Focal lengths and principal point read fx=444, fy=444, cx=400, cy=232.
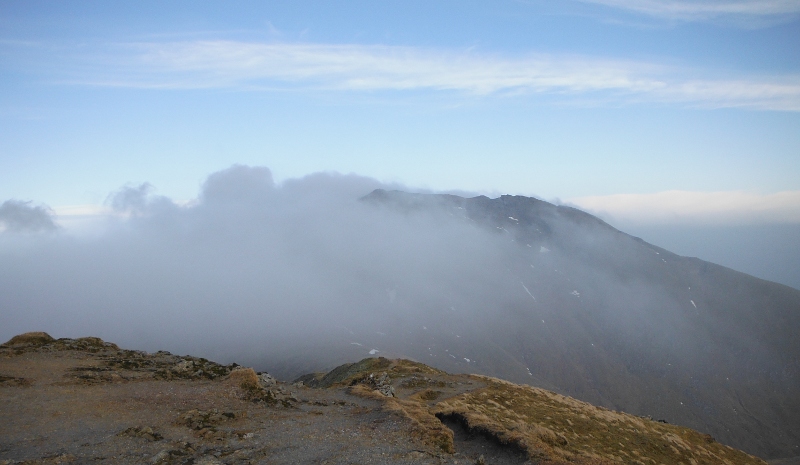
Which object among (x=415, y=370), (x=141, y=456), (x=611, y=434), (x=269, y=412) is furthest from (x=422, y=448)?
(x=415, y=370)

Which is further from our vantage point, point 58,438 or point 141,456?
point 58,438

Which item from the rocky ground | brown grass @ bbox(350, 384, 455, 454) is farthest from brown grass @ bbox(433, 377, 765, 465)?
brown grass @ bbox(350, 384, 455, 454)

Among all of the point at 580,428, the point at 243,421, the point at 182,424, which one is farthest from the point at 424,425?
the point at 580,428

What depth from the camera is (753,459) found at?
55562 mm

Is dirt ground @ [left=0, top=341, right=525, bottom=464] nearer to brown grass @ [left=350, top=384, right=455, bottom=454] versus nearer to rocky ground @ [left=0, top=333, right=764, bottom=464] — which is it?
rocky ground @ [left=0, top=333, right=764, bottom=464]

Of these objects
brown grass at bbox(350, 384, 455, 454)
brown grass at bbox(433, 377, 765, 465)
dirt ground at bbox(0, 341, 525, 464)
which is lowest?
brown grass at bbox(433, 377, 765, 465)

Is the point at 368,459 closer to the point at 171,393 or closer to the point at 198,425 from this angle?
the point at 198,425

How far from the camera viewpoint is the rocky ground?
74.1ft

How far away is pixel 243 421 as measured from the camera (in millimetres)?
27609

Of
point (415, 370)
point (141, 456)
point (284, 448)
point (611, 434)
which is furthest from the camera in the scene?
point (415, 370)

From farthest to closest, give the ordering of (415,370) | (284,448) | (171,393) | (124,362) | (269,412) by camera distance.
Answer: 1. (415,370)
2. (124,362)
3. (171,393)
4. (269,412)
5. (284,448)

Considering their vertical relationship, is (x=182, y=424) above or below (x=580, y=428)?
above

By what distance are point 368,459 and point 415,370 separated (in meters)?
43.7

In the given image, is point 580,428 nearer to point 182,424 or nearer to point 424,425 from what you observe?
point 424,425
